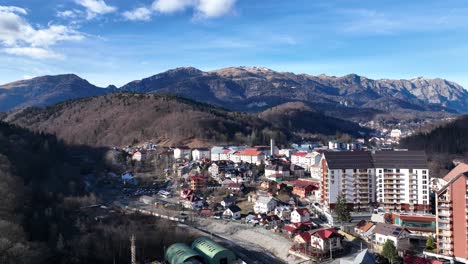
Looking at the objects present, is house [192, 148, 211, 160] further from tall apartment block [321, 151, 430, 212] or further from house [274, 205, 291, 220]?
tall apartment block [321, 151, 430, 212]

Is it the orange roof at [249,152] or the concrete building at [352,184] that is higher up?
the orange roof at [249,152]

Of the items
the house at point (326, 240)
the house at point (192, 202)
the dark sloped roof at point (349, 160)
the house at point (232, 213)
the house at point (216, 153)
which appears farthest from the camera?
the house at point (216, 153)

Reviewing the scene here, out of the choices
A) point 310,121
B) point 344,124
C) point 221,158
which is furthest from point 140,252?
point 344,124

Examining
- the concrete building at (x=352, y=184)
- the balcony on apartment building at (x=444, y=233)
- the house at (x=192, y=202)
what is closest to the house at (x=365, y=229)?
the concrete building at (x=352, y=184)

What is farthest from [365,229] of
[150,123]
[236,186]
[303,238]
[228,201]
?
[150,123]

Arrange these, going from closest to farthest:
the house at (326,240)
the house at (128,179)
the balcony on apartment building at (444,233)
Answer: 1. the balcony on apartment building at (444,233)
2. the house at (326,240)
3. the house at (128,179)

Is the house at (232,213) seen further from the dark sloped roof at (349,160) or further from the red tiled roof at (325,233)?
the red tiled roof at (325,233)

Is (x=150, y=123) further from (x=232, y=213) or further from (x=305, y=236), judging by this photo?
(x=305, y=236)
